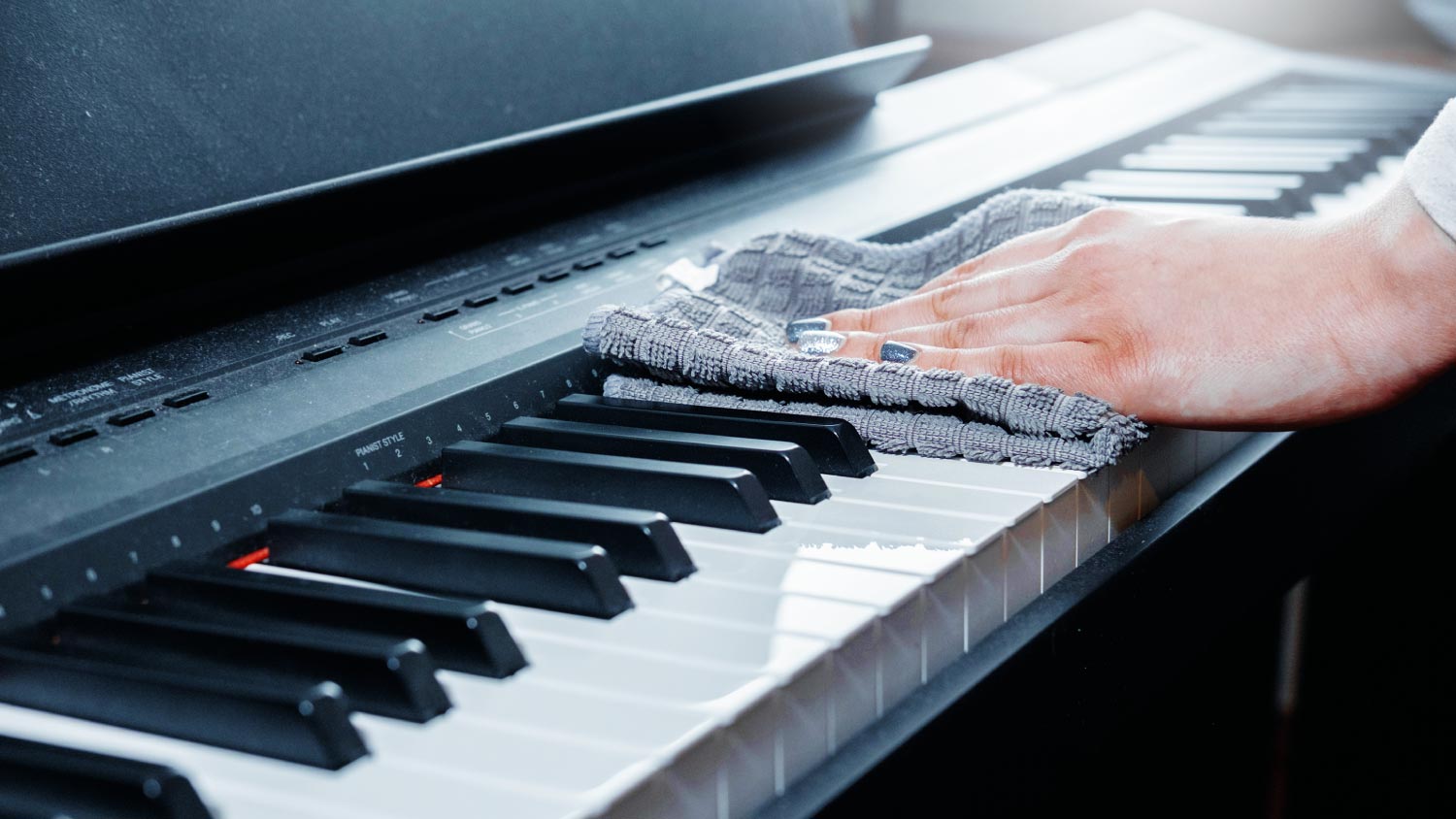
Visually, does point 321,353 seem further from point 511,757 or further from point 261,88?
point 511,757

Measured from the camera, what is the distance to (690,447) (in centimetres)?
70

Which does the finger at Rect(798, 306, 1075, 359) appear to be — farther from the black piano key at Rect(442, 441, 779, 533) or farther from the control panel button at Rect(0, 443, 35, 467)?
the control panel button at Rect(0, 443, 35, 467)

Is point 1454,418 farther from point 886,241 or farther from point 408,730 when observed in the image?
point 408,730

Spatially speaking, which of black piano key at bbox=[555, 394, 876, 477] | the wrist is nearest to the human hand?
the wrist

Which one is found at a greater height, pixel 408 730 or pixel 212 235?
pixel 212 235

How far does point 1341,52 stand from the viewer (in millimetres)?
2461

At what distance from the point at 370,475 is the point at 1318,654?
140cm

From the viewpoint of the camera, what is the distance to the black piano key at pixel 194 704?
469 mm

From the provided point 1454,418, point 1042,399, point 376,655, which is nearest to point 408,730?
point 376,655

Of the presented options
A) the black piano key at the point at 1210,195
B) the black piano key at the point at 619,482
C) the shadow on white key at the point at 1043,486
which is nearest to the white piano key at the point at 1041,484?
the shadow on white key at the point at 1043,486

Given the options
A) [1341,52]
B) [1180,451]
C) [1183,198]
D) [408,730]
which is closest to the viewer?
[408,730]

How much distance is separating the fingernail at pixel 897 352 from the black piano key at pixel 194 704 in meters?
0.43

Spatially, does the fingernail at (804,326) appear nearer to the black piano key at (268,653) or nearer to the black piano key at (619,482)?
the black piano key at (619,482)

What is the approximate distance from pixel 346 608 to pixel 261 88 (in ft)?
1.40
